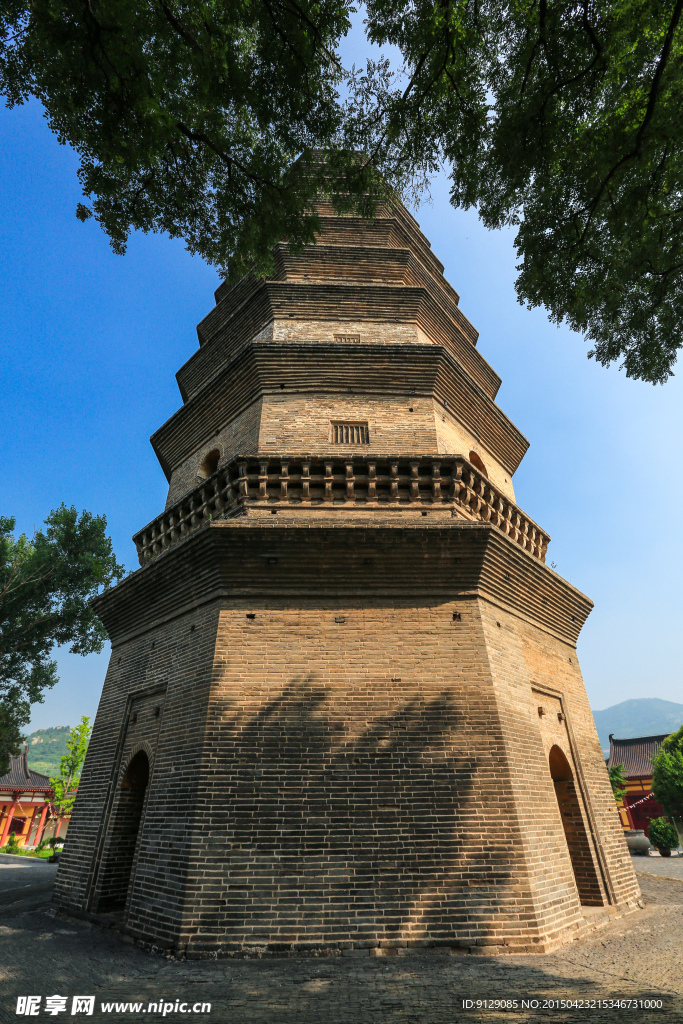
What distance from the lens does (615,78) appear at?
541cm

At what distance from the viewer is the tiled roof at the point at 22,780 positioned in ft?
106

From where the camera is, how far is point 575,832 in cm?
792

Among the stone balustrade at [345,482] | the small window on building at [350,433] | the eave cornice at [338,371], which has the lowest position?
the stone balustrade at [345,482]

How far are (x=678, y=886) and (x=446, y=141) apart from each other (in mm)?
13246

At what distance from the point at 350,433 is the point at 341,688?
A: 3.73 m

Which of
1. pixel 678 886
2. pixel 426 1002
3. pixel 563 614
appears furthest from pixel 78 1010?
pixel 678 886

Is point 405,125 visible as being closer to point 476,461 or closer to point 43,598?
point 476,461

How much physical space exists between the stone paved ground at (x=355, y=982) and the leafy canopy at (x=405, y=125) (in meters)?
6.50

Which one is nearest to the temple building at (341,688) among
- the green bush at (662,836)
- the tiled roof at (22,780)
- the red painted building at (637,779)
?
the green bush at (662,836)

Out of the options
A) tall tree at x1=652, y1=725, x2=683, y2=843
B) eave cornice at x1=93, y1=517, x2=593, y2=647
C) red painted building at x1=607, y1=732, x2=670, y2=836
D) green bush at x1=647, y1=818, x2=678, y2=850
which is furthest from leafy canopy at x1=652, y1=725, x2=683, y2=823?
eave cornice at x1=93, y1=517, x2=593, y2=647

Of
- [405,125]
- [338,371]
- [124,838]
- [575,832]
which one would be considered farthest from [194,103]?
[575,832]

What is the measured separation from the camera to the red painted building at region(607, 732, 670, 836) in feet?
105

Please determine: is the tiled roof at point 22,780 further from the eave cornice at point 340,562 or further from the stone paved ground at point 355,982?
the eave cornice at point 340,562

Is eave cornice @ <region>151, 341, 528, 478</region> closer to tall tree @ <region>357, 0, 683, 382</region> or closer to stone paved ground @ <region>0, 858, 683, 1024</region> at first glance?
tall tree @ <region>357, 0, 683, 382</region>
